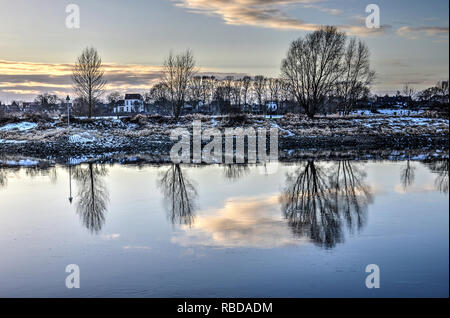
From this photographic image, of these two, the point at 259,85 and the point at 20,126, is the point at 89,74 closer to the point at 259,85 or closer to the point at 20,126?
the point at 20,126

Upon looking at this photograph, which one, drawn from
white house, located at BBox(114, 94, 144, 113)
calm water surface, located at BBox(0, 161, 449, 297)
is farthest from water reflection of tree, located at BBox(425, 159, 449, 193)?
white house, located at BBox(114, 94, 144, 113)

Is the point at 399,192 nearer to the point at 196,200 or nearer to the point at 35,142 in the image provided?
the point at 196,200

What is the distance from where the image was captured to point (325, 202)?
13766 millimetres

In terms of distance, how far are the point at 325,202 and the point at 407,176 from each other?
708 centimetres

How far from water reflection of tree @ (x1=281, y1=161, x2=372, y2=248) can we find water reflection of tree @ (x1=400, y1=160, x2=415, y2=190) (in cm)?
159

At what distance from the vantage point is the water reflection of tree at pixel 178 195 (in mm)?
12472

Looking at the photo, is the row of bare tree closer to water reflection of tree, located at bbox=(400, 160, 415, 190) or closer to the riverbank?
the riverbank

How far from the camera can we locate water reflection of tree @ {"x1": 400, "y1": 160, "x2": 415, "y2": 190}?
17.1 m

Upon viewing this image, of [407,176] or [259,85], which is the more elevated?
[259,85]

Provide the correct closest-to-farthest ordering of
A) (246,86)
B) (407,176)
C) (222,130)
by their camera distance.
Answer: (407,176) < (222,130) < (246,86)

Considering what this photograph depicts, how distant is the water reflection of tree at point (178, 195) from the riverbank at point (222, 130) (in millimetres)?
6116

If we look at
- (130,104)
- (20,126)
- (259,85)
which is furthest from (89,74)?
Answer: (130,104)

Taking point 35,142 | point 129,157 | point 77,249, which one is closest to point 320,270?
point 77,249

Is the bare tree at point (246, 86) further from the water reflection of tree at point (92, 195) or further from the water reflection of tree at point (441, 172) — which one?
the water reflection of tree at point (92, 195)
